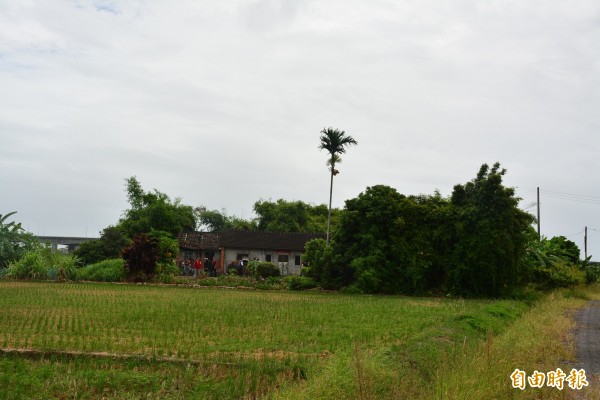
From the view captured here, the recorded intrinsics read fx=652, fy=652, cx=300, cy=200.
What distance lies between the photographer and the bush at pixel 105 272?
40.2m

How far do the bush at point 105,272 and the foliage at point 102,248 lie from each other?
7.32 m

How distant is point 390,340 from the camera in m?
15.1

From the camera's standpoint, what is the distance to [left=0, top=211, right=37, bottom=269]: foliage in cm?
4606

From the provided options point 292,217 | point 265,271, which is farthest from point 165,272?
point 292,217

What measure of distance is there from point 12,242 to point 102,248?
6.33 metres

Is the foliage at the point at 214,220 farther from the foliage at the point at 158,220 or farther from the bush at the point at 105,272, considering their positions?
the bush at the point at 105,272

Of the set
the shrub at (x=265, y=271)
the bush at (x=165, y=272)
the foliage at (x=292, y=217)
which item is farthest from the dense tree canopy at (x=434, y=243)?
the foliage at (x=292, y=217)

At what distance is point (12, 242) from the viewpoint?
47562mm

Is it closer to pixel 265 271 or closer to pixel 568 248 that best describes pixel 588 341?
pixel 265 271

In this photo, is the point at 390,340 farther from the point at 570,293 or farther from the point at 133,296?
the point at 570,293

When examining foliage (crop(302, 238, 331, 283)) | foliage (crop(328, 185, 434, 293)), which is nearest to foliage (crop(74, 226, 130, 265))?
foliage (crop(302, 238, 331, 283))

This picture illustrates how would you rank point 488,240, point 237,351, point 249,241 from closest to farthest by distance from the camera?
1. point 237,351
2. point 488,240
3. point 249,241

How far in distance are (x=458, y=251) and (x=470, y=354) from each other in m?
23.8

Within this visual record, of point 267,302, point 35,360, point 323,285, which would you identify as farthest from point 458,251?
point 35,360
